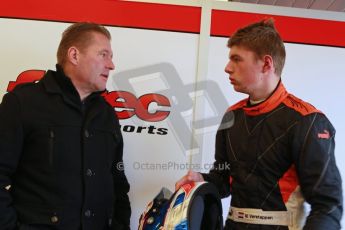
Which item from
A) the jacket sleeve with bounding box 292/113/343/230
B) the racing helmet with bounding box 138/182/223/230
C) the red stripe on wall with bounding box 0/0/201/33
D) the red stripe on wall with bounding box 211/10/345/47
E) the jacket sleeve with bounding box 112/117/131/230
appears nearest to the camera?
the jacket sleeve with bounding box 292/113/343/230

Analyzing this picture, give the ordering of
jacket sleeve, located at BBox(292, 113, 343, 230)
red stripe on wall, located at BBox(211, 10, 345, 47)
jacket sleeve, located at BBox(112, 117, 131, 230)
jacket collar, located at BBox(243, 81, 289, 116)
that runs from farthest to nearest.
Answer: red stripe on wall, located at BBox(211, 10, 345, 47) < jacket sleeve, located at BBox(112, 117, 131, 230) < jacket collar, located at BBox(243, 81, 289, 116) < jacket sleeve, located at BBox(292, 113, 343, 230)

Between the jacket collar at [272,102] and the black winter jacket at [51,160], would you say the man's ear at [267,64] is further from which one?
the black winter jacket at [51,160]

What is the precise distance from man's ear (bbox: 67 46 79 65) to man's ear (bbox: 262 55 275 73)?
69 centimetres

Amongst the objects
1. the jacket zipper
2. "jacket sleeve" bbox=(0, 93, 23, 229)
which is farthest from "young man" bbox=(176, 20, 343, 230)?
"jacket sleeve" bbox=(0, 93, 23, 229)

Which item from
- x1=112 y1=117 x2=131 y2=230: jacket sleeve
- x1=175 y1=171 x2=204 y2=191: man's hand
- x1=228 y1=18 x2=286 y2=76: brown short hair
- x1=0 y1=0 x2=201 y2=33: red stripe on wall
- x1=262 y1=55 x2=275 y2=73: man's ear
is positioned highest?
x1=0 y1=0 x2=201 y2=33: red stripe on wall

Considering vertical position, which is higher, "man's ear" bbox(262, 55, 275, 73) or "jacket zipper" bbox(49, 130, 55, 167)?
"man's ear" bbox(262, 55, 275, 73)

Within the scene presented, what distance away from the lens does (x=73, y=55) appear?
1478 mm

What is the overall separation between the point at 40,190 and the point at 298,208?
842 mm

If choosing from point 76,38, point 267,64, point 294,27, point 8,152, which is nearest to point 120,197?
point 8,152

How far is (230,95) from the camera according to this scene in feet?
6.21

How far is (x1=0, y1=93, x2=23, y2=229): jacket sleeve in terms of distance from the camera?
126cm

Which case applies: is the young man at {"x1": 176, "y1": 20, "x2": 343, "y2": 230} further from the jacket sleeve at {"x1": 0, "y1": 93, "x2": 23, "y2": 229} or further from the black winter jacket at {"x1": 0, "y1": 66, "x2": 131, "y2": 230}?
the jacket sleeve at {"x1": 0, "y1": 93, "x2": 23, "y2": 229}

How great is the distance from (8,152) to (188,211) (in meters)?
0.61

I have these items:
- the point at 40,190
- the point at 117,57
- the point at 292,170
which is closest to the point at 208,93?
the point at 117,57
